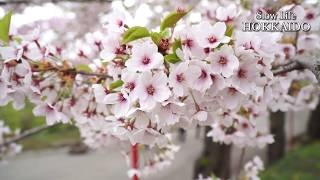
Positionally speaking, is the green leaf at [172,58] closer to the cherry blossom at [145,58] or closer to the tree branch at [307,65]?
the cherry blossom at [145,58]

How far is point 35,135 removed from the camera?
1225 centimetres

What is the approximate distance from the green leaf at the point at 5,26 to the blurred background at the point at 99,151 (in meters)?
1.58

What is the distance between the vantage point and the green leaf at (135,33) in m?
1.35

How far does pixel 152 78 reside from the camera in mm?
1342

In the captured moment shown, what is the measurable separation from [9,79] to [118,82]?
0.47m

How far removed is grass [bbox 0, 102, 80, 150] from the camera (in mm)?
11508

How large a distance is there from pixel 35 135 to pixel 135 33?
11.6 m

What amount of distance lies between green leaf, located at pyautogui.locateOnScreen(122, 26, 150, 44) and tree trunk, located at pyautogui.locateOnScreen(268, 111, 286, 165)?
6.28 metres

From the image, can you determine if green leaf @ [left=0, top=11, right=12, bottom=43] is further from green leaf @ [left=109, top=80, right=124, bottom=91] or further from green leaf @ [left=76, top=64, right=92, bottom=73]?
green leaf @ [left=109, top=80, right=124, bottom=91]

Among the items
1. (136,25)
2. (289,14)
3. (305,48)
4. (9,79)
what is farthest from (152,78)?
(305,48)

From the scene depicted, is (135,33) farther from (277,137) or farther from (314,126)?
(314,126)

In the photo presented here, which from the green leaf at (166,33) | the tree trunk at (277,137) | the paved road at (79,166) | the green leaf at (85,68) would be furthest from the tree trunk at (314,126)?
the green leaf at (166,33)

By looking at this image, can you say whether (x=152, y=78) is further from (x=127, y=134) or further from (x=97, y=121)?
(x=97, y=121)

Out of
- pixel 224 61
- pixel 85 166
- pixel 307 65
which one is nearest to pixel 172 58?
pixel 224 61
